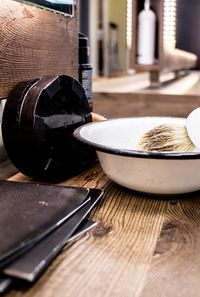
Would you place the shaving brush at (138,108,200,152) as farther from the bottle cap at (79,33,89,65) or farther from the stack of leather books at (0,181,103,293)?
the bottle cap at (79,33,89,65)

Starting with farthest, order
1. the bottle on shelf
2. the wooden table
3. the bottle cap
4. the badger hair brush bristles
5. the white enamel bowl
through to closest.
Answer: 1. the bottle on shelf
2. the bottle cap
3. the badger hair brush bristles
4. the white enamel bowl
5. the wooden table

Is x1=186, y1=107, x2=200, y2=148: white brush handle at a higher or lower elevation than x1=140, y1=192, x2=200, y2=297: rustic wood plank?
higher

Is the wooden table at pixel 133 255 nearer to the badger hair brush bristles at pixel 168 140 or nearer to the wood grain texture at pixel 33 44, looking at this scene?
the badger hair brush bristles at pixel 168 140

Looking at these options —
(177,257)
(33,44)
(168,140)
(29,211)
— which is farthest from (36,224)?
(33,44)

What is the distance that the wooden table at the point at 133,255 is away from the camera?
1.33ft

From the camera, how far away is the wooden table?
16.0 inches

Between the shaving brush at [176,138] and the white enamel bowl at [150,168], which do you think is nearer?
the white enamel bowl at [150,168]

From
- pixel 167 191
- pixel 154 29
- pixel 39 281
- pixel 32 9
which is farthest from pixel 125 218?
pixel 154 29

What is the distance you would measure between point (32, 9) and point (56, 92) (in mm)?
294

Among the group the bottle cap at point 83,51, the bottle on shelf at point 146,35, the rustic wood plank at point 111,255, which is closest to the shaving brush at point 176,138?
the rustic wood plank at point 111,255

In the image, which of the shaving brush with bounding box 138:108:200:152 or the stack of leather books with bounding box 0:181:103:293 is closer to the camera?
the stack of leather books with bounding box 0:181:103:293

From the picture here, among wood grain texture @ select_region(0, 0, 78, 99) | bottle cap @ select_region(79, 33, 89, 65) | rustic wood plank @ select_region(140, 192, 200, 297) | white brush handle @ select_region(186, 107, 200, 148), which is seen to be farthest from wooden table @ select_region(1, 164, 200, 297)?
bottle cap @ select_region(79, 33, 89, 65)

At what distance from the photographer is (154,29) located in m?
2.02

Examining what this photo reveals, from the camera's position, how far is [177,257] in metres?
0.48
